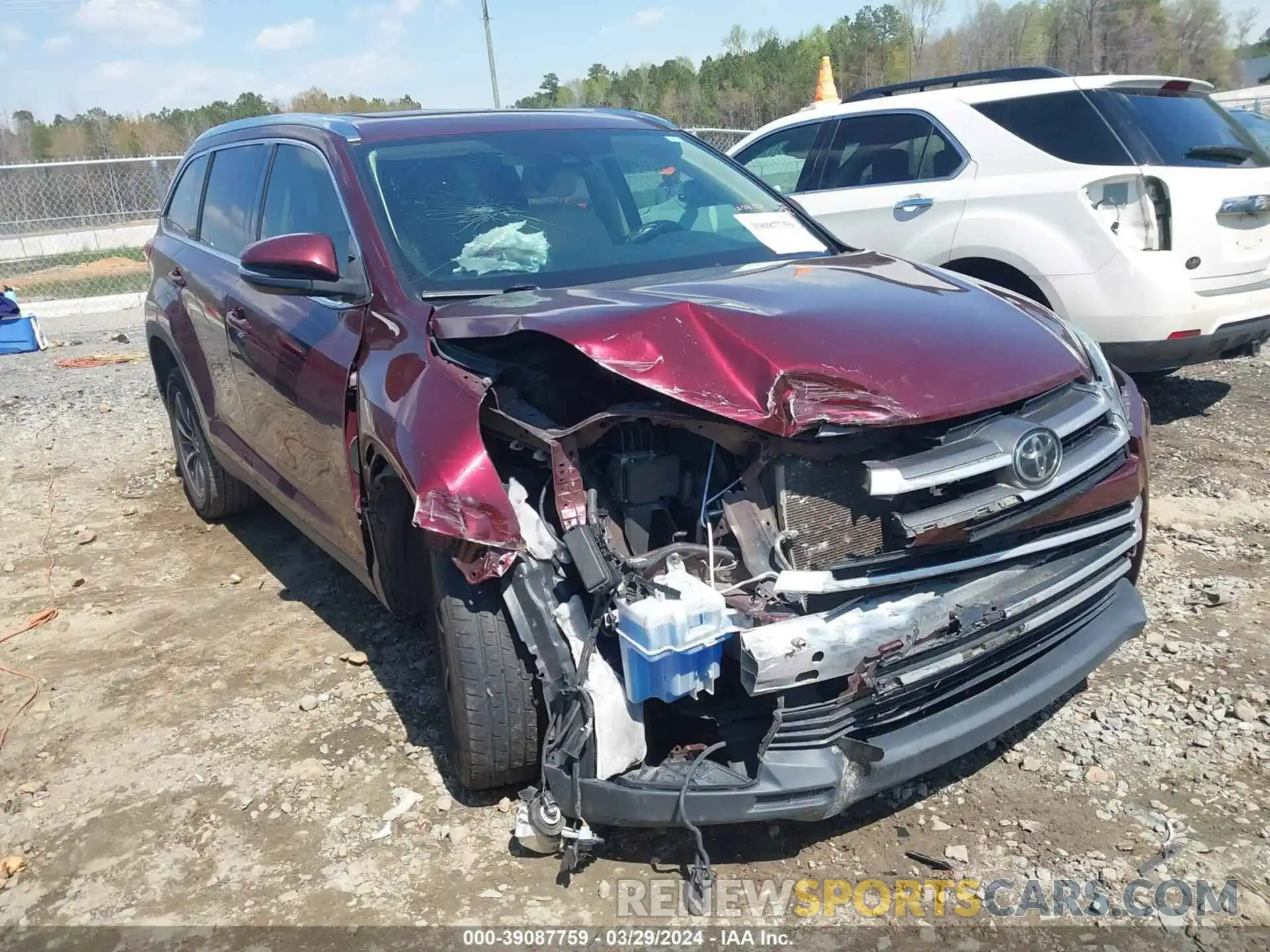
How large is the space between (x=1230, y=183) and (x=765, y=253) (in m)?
3.20

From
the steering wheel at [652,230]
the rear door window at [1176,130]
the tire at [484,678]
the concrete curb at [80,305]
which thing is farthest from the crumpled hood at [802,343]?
the concrete curb at [80,305]

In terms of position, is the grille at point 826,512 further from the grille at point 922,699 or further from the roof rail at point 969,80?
the roof rail at point 969,80

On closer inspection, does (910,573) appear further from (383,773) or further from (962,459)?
(383,773)

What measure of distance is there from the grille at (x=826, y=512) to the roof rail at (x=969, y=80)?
4386 mm

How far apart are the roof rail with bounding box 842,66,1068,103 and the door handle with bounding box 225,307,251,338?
4.39 metres

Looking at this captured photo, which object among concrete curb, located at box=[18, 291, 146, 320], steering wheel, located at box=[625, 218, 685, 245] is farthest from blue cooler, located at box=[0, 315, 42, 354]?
steering wheel, located at box=[625, 218, 685, 245]

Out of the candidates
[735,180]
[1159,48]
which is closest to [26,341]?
[735,180]

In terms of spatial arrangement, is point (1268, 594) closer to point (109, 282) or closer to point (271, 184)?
point (271, 184)

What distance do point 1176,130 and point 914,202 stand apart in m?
1.40

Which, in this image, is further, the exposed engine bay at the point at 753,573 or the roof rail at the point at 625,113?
the roof rail at the point at 625,113

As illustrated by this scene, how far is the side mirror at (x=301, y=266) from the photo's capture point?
3104 millimetres

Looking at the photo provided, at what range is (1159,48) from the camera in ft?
151

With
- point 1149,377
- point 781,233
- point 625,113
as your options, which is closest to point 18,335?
point 625,113

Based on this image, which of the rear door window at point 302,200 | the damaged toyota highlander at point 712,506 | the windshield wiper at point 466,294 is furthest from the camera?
the rear door window at point 302,200
